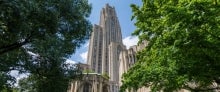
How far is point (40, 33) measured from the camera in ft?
50.0

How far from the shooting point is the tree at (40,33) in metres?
13.4

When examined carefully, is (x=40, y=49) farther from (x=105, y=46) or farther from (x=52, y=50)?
(x=105, y=46)

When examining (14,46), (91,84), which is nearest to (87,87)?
(91,84)

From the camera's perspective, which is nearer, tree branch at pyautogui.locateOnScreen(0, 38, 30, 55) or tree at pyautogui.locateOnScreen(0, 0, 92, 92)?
tree at pyautogui.locateOnScreen(0, 0, 92, 92)

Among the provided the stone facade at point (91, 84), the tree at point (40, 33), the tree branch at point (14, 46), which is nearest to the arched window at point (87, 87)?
the stone facade at point (91, 84)

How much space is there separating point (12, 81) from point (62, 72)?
347cm

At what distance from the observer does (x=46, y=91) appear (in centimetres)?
1667

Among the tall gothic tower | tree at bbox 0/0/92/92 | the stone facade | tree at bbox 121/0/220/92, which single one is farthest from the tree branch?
the tall gothic tower

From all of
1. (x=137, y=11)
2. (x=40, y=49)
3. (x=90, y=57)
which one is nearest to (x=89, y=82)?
(x=137, y=11)

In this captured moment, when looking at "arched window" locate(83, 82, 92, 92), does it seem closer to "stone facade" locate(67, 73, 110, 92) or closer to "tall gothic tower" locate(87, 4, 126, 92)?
"stone facade" locate(67, 73, 110, 92)

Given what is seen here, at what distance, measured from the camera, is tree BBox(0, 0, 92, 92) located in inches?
527

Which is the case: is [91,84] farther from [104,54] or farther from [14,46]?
[104,54]

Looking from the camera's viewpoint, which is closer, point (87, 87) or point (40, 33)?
point (40, 33)

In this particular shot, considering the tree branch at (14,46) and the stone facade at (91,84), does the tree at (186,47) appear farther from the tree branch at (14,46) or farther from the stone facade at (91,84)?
the stone facade at (91,84)
